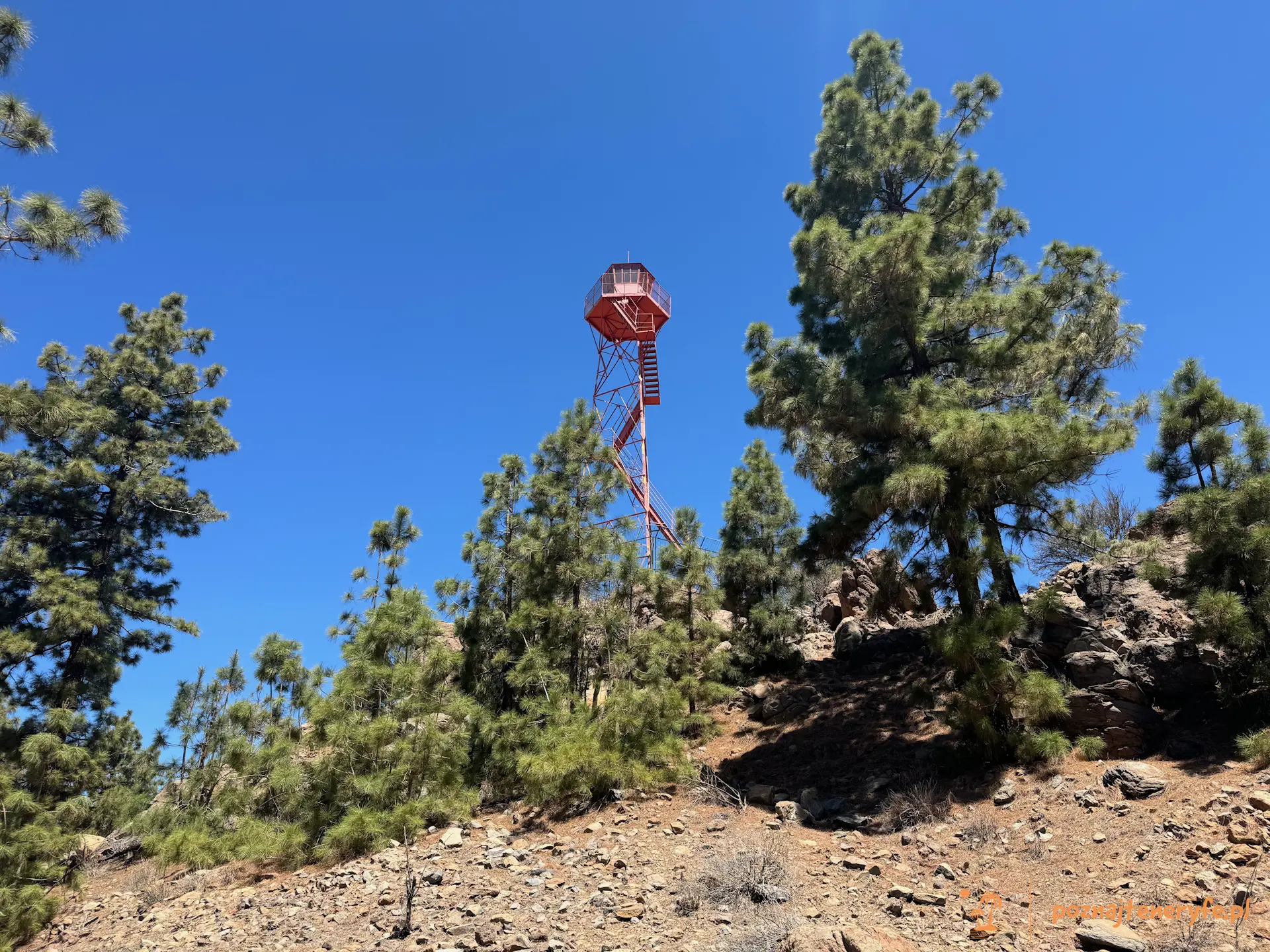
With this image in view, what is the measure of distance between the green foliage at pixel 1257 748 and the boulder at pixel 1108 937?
3.36m

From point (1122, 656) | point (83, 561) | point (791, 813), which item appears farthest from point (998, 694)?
point (83, 561)

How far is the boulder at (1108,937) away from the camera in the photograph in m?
5.05

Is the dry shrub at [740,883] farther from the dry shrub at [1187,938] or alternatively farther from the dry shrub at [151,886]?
the dry shrub at [151,886]

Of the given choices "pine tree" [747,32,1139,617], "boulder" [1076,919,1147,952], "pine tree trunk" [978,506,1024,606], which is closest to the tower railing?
"pine tree" [747,32,1139,617]

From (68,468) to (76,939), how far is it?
853cm

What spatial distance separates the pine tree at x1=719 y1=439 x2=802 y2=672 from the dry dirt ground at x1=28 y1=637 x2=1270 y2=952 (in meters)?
3.82

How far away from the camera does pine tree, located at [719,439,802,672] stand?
47.2 feet

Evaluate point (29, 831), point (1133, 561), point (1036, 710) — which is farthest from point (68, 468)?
point (1133, 561)

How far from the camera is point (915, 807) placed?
826cm

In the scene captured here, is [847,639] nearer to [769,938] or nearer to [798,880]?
[798,880]

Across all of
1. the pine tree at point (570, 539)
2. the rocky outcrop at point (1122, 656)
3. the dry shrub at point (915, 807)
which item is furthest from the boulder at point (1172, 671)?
the pine tree at point (570, 539)

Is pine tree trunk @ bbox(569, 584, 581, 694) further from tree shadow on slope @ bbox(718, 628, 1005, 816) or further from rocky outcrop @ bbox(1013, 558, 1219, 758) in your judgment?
rocky outcrop @ bbox(1013, 558, 1219, 758)

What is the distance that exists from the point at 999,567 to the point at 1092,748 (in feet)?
8.04

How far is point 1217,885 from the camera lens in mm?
5703
